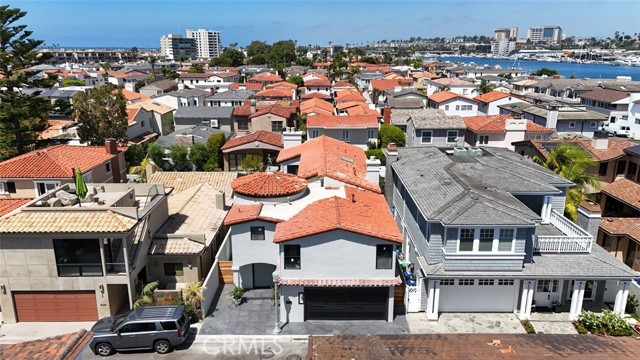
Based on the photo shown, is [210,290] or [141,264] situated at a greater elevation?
[141,264]

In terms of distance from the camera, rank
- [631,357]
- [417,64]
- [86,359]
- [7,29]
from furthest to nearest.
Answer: [417,64], [7,29], [86,359], [631,357]

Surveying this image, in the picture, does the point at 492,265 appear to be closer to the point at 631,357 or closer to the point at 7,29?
the point at 631,357

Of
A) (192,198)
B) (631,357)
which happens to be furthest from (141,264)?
(631,357)

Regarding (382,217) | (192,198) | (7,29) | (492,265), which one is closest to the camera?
(492,265)

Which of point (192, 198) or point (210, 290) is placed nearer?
point (210, 290)

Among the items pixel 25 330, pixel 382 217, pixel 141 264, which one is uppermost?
→ pixel 382 217

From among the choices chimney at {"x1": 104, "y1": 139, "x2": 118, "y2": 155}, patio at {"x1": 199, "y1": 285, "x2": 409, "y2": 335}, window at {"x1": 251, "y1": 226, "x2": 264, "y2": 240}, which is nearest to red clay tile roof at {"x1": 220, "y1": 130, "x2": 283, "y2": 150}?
chimney at {"x1": 104, "y1": 139, "x2": 118, "y2": 155}

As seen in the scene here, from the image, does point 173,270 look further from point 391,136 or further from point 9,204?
point 391,136

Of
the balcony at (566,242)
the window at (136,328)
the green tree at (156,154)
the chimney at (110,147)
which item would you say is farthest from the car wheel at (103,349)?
the green tree at (156,154)
